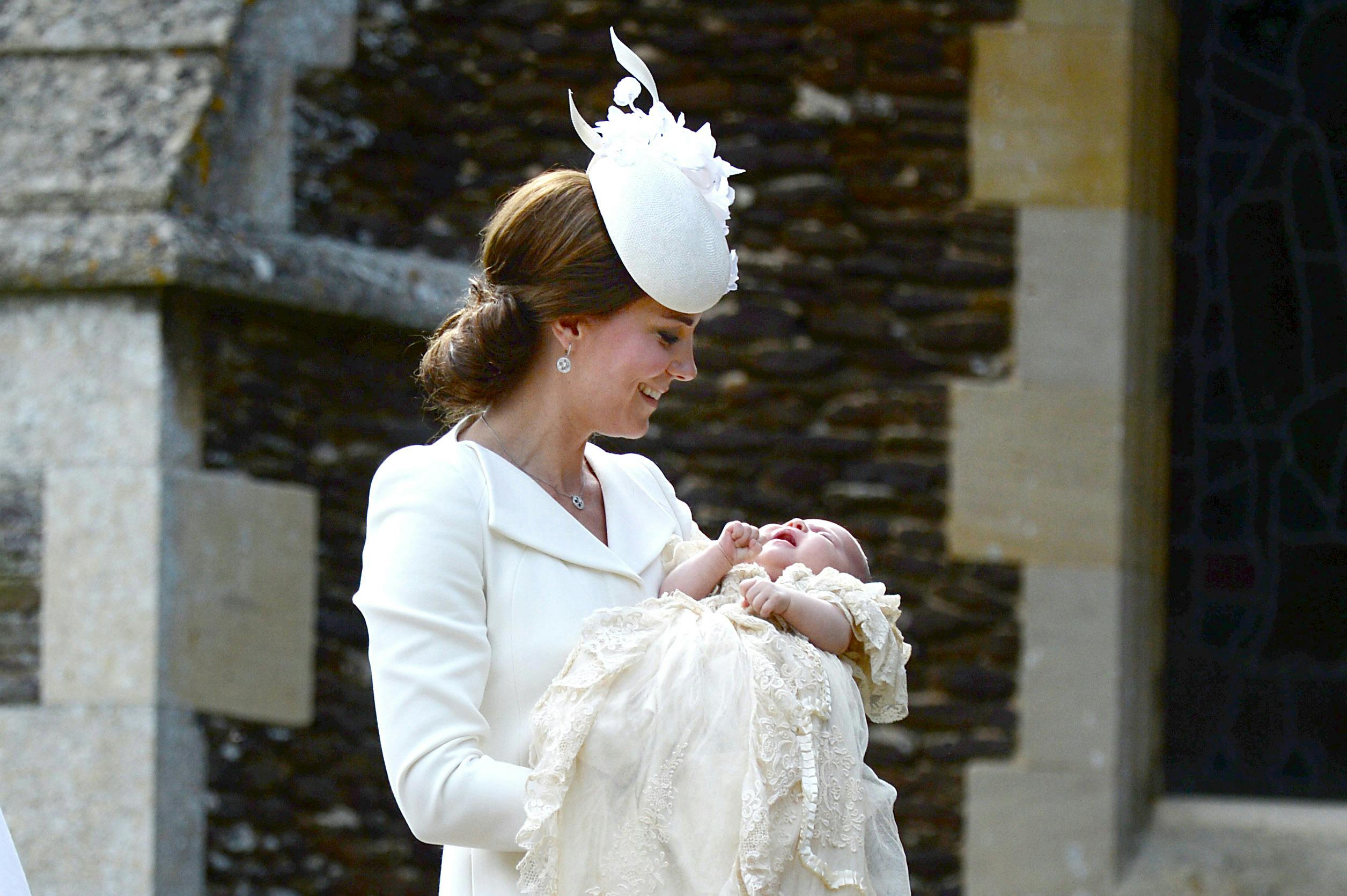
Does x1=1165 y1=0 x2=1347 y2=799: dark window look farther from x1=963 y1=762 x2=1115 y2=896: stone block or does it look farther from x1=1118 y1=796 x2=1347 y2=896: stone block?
x1=963 y1=762 x2=1115 y2=896: stone block

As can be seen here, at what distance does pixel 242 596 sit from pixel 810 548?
2.13m

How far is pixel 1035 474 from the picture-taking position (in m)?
4.60

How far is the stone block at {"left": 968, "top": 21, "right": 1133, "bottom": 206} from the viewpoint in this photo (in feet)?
15.2

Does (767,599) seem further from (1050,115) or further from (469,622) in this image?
(1050,115)

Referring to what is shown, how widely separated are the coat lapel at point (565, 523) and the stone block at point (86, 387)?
184cm

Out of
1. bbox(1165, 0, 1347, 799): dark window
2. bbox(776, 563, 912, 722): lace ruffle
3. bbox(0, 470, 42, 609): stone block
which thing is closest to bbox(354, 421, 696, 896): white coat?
bbox(776, 563, 912, 722): lace ruffle

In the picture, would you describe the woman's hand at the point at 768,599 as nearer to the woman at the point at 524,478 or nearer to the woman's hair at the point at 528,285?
the woman at the point at 524,478

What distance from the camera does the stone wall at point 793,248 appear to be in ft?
14.8

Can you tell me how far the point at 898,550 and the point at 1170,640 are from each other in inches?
37.8

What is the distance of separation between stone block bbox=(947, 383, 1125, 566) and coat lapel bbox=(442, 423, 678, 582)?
2463 millimetres

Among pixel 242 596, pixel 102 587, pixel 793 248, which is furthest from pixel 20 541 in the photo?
pixel 793 248

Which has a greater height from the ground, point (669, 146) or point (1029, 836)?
point (669, 146)

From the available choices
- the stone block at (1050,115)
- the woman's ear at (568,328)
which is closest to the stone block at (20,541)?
the woman's ear at (568,328)

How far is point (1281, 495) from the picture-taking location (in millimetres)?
4914
